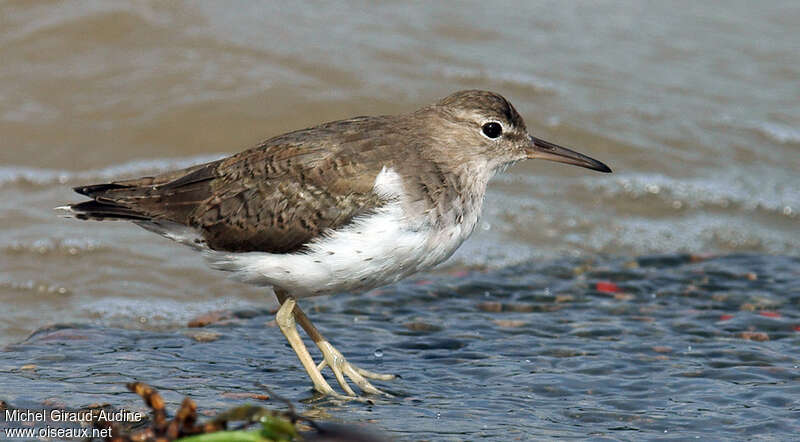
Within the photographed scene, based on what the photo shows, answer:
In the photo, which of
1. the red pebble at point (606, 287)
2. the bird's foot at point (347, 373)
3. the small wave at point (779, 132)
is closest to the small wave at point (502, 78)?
the small wave at point (779, 132)

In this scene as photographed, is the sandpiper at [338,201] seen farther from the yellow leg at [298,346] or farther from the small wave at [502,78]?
the small wave at [502,78]

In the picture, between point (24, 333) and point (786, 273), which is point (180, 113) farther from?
point (786, 273)

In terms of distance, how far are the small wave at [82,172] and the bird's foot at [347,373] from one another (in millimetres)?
4760

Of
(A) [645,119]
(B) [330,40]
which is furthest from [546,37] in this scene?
(B) [330,40]

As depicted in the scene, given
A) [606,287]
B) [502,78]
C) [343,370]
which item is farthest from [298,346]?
[502,78]

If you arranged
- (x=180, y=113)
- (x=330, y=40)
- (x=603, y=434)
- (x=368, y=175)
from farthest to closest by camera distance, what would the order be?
(x=330, y=40) < (x=180, y=113) < (x=368, y=175) < (x=603, y=434)

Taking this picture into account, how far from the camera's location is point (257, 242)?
19.7ft

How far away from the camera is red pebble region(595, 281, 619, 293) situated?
8203 millimetres

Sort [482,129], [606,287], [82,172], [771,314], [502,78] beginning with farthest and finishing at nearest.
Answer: [502,78], [82,172], [606,287], [771,314], [482,129]

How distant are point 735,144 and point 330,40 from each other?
16.3 ft

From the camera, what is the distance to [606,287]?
8.27 m

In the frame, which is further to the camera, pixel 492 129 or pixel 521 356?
pixel 521 356

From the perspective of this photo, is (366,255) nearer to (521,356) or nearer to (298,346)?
(298,346)

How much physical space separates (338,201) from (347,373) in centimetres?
106
